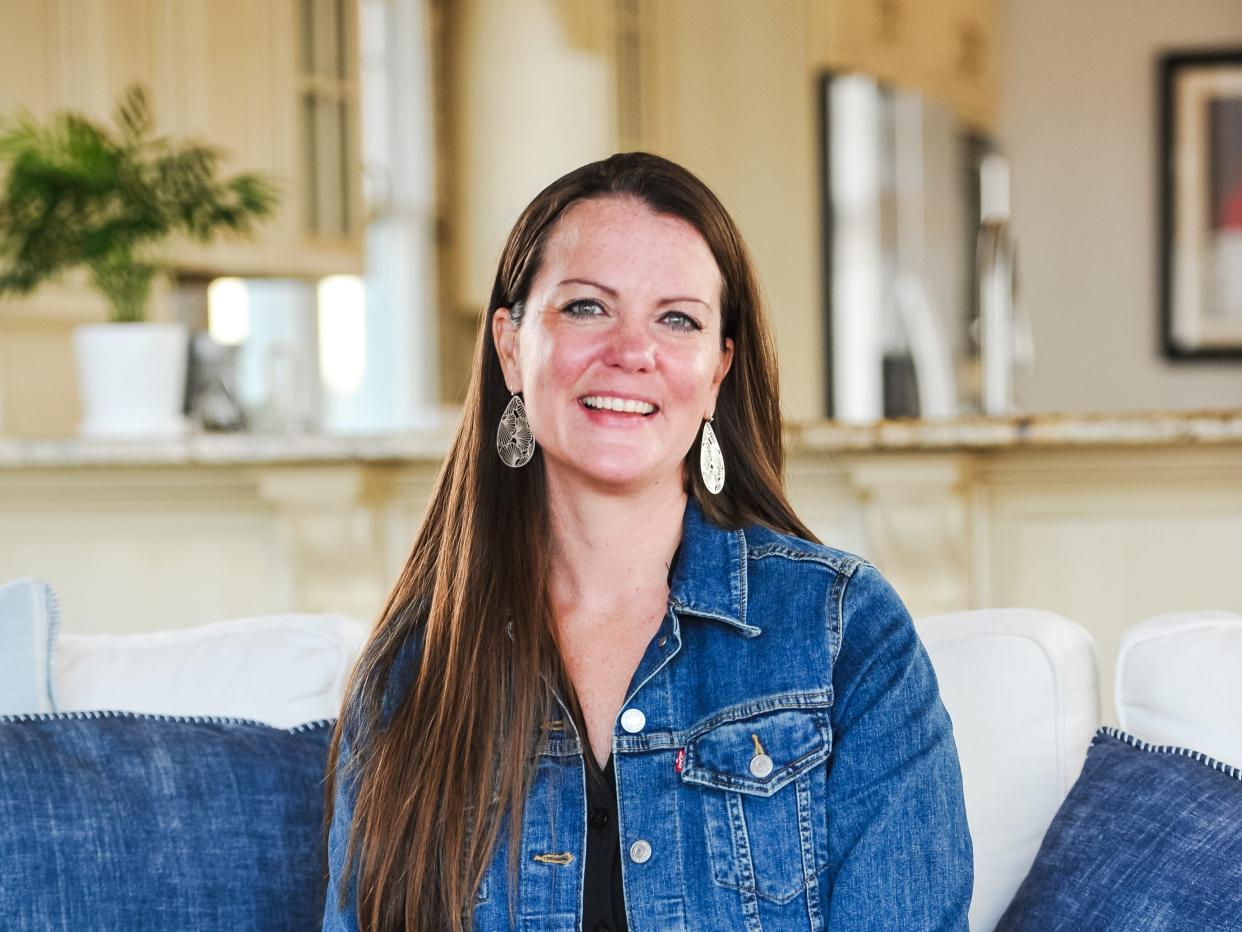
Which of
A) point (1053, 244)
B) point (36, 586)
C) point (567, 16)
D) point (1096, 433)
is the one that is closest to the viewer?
point (36, 586)

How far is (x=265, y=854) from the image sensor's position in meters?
1.42

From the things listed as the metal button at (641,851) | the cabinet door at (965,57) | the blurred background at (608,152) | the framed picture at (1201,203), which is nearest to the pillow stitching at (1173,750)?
the metal button at (641,851)

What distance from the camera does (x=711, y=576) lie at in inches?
52.4

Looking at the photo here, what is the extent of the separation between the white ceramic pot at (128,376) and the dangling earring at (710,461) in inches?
59.4

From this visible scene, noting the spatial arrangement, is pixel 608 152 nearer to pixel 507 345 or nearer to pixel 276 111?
pixel 276 111

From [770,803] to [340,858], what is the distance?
38 cm

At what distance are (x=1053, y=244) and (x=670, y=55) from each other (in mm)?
2099

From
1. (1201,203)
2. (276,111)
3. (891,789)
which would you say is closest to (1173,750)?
(891,789)

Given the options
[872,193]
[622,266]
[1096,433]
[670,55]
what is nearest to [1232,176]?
[872,193]

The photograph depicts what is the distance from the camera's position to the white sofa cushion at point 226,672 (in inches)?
62.2

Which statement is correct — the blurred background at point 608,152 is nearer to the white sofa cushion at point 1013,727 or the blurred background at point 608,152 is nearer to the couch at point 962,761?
the couch at point 962,761

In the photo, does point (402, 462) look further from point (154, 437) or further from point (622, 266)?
point (622, 266)

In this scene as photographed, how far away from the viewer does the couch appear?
1329mm

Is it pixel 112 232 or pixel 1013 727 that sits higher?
pixel 112 232
